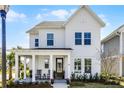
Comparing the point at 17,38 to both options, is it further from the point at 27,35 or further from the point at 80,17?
the point at 80,17

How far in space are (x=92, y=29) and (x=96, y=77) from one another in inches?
138

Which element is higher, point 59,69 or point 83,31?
point 83,31

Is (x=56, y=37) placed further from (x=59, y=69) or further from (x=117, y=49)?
(x=117, y=49)

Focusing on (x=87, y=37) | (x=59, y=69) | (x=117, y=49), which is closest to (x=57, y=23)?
(x=87, y=37)

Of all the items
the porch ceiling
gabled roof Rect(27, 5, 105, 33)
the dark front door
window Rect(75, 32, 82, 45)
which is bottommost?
the dark front door

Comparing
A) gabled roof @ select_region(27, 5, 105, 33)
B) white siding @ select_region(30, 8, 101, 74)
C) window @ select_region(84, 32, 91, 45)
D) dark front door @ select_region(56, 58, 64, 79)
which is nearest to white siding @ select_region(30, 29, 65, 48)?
gabled roof @ select_region(27, 5, 105, 33)

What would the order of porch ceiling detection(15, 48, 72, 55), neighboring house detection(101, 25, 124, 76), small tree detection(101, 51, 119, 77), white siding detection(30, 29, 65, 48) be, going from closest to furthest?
porch ceiling detection(15, 48, 72, 55) < white siding detection(30, 29, 65, 48) < neighboring house detection(101, 25, 124, 76) < small tree detection(101, 51, 119, 77)

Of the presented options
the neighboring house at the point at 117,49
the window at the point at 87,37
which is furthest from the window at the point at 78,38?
the neighboring house at the point at 117,49

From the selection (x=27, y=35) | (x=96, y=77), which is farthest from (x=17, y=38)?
(x=96, y=77)

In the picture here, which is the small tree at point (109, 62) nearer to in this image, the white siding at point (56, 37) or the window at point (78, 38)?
the window at point (78, 38)

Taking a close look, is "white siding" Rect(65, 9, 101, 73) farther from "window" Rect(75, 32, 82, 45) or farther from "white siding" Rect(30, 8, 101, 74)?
"window" Rect(75, 32, 82, 45)

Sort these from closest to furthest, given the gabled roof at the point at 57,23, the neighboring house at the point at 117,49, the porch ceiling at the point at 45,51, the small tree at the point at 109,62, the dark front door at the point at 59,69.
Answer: the porch ceiling at the point at 45,51
the gabled roof at the point at 57,23
the dark front door at the point at 59,69
the neighboring house at the point at 117,49
the small tree at the point at 109,62

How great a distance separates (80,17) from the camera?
21.6m

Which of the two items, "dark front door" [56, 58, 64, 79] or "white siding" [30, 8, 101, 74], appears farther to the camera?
"dark front door" [56, 58, 64, 79]
